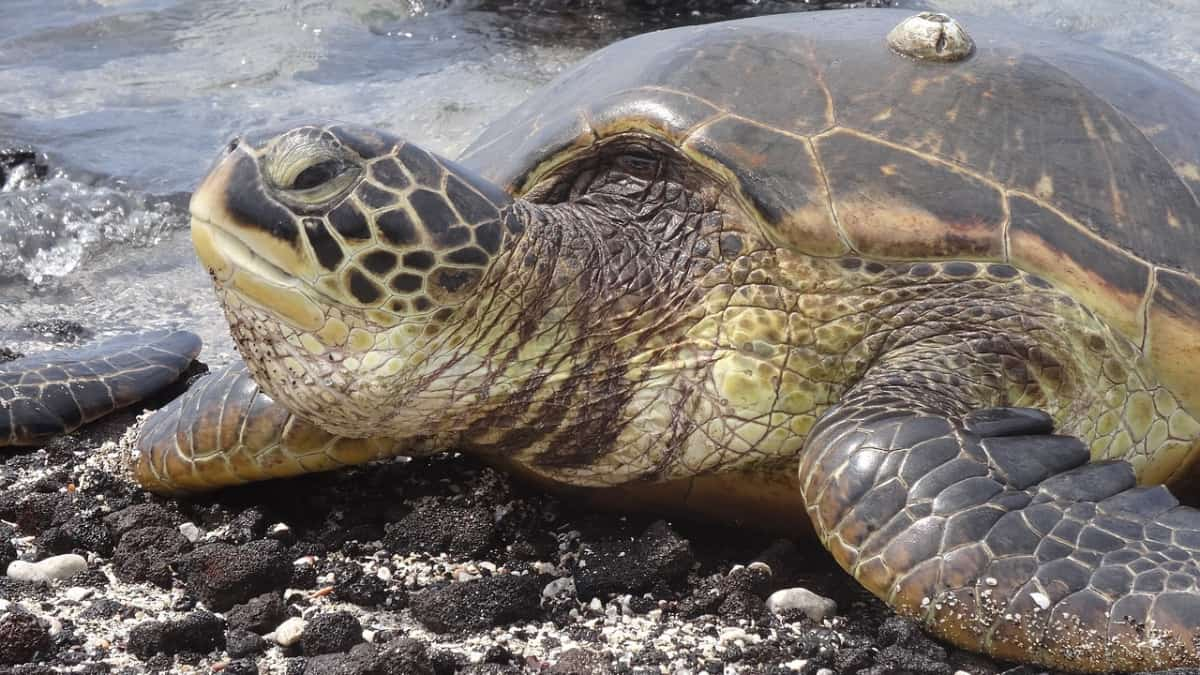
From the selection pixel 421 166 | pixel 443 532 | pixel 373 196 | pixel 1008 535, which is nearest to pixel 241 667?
pixel 443 532

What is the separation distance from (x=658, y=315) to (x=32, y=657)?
1.47 metres

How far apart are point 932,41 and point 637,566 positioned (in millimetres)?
1521

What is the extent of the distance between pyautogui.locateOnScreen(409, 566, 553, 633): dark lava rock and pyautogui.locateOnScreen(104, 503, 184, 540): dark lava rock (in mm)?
864

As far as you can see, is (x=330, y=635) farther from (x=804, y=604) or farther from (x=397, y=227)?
(x=804, y=604)

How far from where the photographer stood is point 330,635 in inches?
93.3

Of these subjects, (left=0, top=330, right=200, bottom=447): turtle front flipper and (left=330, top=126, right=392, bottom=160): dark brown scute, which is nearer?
(left=330, top=126, right=392, bottom=160): dark brown scute

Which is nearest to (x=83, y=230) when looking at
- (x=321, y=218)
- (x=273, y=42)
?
(x=273, y=42)

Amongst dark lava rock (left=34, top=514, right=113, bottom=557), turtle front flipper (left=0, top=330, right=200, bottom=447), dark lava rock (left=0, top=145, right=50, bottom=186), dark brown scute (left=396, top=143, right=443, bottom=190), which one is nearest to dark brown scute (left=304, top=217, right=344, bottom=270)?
dark brown scute (left=396, top=143, right=443, bottom=190)

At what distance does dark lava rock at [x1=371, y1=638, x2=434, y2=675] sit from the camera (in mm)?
2180

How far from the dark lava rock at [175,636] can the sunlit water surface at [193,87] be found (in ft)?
7.87

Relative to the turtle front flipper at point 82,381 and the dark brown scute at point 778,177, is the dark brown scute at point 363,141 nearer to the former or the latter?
the dark brown scute at point 778,177

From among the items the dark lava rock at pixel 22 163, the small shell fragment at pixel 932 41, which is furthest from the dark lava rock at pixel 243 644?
the dark lava rock at pixel 22 163

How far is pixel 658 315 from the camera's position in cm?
293

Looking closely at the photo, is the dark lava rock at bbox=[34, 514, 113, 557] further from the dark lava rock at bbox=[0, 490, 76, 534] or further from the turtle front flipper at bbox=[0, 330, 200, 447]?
the turtle front flipper at bbox=[0, 330, 200, 447]
